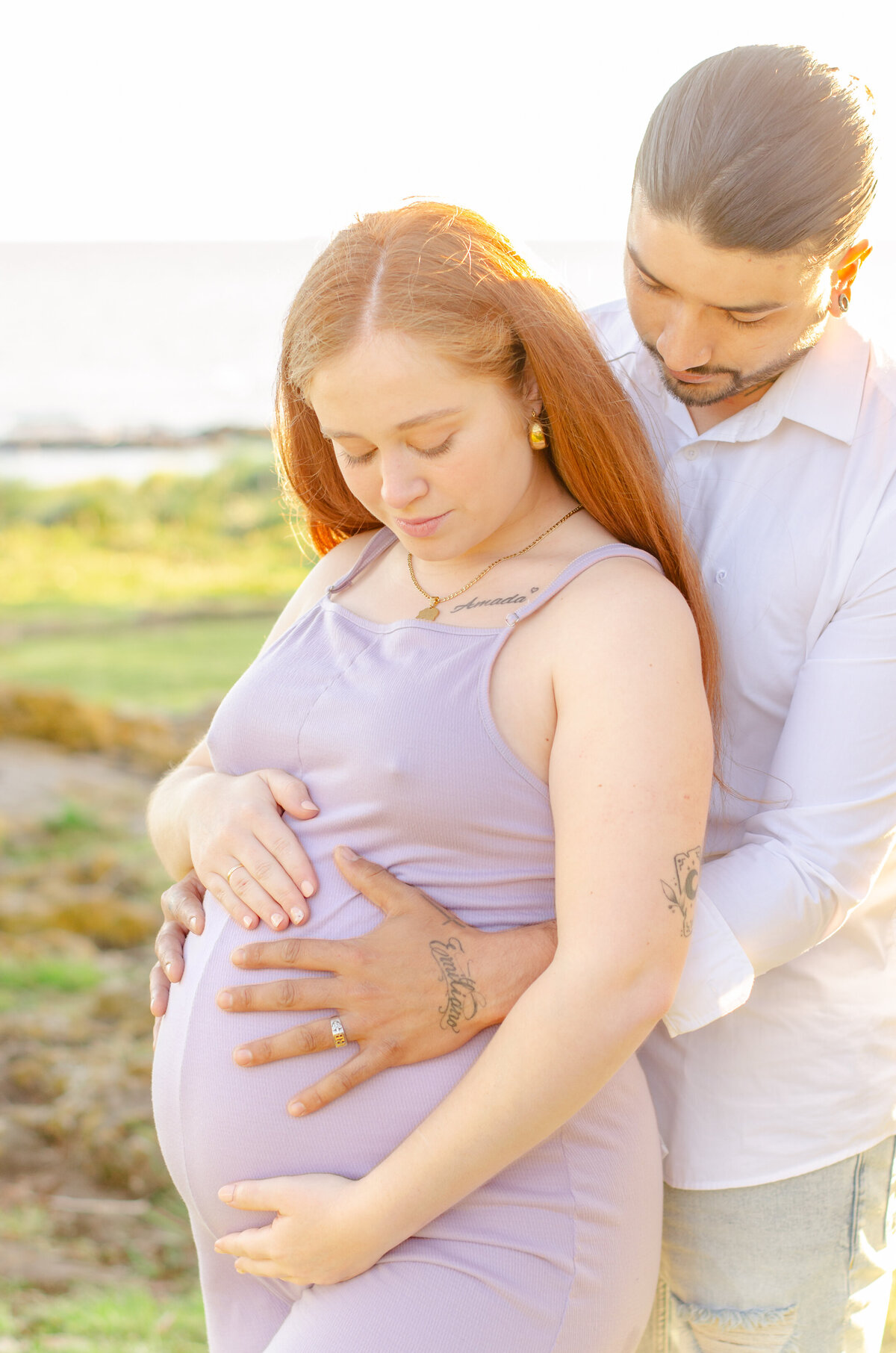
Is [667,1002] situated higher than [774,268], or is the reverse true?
[774,268]

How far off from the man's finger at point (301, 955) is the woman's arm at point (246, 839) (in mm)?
44

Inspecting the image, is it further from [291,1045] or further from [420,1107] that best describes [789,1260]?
[291,1045]

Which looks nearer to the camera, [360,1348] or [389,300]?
[360,1348]

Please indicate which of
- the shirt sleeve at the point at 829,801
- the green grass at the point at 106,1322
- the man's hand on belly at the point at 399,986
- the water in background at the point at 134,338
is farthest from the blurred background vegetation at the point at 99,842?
the water in background at the point at 134,338

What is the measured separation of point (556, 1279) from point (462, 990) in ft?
1.17

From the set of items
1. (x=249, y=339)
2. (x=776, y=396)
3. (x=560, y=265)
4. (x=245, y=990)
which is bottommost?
(x=249, y=339)

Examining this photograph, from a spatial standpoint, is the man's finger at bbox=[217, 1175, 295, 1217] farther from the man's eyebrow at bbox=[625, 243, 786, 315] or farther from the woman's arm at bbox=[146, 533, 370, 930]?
the man's eyebrow at bbox=[625, 243, 786, 315]

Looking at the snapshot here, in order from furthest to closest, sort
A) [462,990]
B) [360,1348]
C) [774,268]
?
1. [774,268]
2. [462,990]
3. [360,1348]

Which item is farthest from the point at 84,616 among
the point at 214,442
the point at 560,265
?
the point at 560,265

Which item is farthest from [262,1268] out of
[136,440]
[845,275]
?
[136,440]

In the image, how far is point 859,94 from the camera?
1595mm

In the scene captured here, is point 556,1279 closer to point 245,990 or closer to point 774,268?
point 245,990

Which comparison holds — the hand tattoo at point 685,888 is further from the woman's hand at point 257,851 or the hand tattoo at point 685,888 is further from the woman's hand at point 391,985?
the woman's hand at point 257,851

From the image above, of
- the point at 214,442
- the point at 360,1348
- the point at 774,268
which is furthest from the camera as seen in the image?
the point at 214,442
